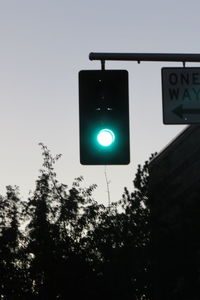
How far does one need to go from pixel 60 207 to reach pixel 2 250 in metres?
3.79

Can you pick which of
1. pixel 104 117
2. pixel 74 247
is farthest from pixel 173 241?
pixel 104 117

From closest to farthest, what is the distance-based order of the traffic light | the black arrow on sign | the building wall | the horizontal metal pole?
the traffic light
the horizontal metal pole
the black arrow on sign
the building wall

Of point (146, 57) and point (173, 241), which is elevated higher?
point (146, 57)

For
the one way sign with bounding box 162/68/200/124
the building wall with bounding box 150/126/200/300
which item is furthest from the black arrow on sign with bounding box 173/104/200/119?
the building wall with bounding box 150/126/200/300

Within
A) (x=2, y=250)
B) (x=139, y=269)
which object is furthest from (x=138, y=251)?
(x=2, y=250)

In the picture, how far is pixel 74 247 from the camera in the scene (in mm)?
40031

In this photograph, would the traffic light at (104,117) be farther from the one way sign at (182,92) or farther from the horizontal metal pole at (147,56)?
the one way sign at (182,92)

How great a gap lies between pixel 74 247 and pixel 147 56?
31.3 m

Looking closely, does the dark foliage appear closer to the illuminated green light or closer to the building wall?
the building wall

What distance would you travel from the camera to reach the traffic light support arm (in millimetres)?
9266

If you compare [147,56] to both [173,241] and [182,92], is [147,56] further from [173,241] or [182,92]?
[173,241]

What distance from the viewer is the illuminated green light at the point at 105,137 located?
9.09m

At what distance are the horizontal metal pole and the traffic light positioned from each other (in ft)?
0.62

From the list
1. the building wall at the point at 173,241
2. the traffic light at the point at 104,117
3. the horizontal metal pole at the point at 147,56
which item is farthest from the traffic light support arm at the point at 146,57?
the building wall at the point at 173,241
